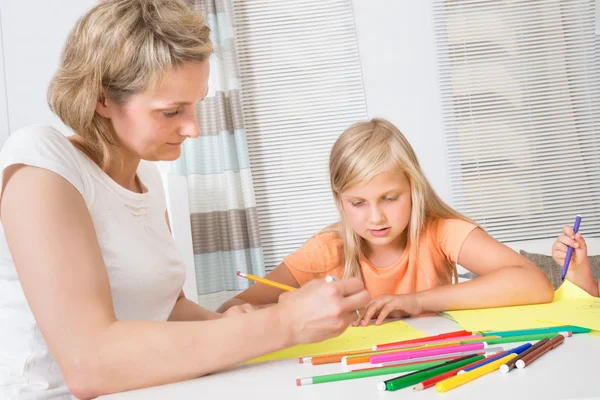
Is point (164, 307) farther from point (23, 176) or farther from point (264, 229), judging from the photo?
point (264, 229)

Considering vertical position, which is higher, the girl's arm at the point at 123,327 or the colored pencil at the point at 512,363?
the girl's arm at the point at 123,327

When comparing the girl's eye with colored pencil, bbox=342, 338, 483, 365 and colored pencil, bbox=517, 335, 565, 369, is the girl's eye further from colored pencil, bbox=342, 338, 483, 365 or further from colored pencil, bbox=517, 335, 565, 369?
colored pencil, bbox=517, 335, 565, 369

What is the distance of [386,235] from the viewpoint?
165 centimetres

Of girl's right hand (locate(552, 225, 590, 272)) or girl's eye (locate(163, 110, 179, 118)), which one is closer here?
girl's eye (locate(163, 110, 179, 118))

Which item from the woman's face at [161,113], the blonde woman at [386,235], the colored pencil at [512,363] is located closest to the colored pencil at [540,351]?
the colored pencil at [512,363]

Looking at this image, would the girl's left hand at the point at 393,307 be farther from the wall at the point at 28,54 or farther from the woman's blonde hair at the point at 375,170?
the wall at the point at 28,54

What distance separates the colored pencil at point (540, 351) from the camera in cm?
78

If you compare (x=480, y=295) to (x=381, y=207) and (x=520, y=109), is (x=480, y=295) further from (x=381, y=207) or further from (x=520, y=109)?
(x=520, y=109)

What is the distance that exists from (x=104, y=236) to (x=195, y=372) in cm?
31

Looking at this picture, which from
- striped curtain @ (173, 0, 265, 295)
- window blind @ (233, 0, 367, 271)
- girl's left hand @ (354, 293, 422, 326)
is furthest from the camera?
window blind @ (233, 0, 367, 271)

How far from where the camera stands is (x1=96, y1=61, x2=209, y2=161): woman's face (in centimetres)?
105

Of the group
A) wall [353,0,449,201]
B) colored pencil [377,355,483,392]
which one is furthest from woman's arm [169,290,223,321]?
wall [353,0,449,201]

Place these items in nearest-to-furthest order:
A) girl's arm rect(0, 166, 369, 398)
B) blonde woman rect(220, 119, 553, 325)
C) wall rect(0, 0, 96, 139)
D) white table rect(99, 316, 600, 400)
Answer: white table rect(99, 316, 600, 400)
girl's arm rect(0, 166, 369, 398)
blonde woman rect(220, 119, 553, 325)
wall rect(0, 0, 96, 139)

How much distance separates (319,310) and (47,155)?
0.47m
